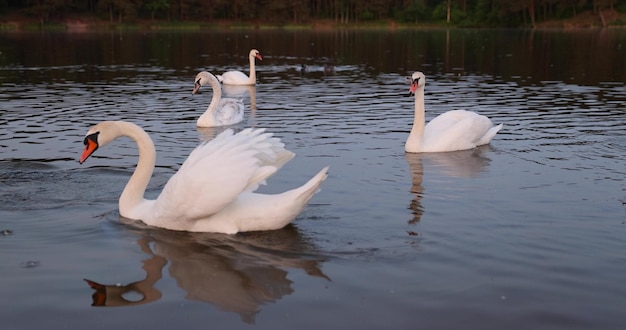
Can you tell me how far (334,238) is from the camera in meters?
7.78

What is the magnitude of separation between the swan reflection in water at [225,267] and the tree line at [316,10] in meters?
79.9

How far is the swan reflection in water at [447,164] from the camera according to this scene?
10.8m

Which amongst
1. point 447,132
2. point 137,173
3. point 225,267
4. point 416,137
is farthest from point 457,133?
point 225,267

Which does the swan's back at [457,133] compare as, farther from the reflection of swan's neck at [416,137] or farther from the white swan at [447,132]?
the reflection of swan's neck at [416,137]

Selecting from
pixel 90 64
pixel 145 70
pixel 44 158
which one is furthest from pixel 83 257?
pixel 90 64

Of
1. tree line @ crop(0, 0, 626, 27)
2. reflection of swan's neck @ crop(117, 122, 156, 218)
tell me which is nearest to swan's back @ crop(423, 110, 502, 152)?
reflection of swan's neck @ crop(117, 122, 156, 218)

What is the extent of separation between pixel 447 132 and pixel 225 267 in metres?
6.77

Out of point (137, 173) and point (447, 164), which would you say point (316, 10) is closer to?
point (447, 164)

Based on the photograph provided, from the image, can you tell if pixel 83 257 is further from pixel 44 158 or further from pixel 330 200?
pixel 44 158

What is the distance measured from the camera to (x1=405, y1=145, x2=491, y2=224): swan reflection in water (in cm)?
1081

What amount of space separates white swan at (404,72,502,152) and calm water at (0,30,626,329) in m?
0.24

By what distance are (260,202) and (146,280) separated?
64.2 inches

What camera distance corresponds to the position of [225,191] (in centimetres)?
734

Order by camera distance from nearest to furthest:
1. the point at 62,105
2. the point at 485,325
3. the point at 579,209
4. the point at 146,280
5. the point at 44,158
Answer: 1. the point at 485,325
2. the point at 146,280
3. the point at 579,209
4. the point at 44,158
5. the point at 62,105
